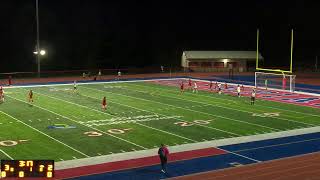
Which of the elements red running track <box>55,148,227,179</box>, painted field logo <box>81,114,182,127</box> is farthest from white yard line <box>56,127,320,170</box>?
painted field logo <box>81,114,182,127</box>

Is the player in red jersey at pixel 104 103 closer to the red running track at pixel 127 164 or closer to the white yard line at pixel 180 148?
the white yard line at pixel 180 148

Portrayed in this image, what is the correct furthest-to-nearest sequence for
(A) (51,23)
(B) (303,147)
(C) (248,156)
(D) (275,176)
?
(A) (51,23) < (B) (303,147) < (C) (248,156) < (D) (275,176)

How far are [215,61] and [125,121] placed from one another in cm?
4363

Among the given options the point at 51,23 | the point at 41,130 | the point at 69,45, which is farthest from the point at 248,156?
the point at 51,23

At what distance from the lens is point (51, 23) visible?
295 feet

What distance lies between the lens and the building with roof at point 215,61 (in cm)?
6800

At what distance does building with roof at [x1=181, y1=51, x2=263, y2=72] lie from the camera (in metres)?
68.0

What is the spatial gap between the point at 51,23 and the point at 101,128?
225ft

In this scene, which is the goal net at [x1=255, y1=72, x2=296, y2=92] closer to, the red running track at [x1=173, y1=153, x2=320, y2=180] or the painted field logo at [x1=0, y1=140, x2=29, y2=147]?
the red running track at [x1=173, y1=153, x2=320, y2=180]

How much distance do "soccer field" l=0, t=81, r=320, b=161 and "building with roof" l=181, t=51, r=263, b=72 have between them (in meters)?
27.8

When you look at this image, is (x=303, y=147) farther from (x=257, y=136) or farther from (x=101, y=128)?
(x=101, y=128)

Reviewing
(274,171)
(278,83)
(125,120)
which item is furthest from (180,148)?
(278,83)

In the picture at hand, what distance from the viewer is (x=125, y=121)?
88.3ft

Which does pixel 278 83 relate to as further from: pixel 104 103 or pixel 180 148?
pixel 180 148
